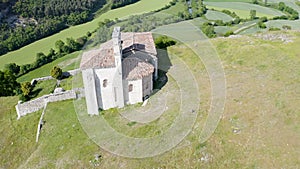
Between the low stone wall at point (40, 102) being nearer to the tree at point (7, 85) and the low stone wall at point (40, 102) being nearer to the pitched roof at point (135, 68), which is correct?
the tree at point (7, 85)

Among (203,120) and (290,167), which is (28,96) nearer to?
(203,120)

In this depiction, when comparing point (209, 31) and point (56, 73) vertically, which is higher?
point (209, 31)

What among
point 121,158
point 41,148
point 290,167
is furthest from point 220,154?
point 41,148

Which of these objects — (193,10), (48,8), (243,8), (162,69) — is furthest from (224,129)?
(48,8)

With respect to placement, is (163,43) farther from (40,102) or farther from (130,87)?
(40,102)

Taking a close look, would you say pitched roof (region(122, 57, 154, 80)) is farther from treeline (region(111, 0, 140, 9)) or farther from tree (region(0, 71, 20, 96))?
treeline (region(111, 0, 140, 9))

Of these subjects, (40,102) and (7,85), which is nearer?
(40,102)
